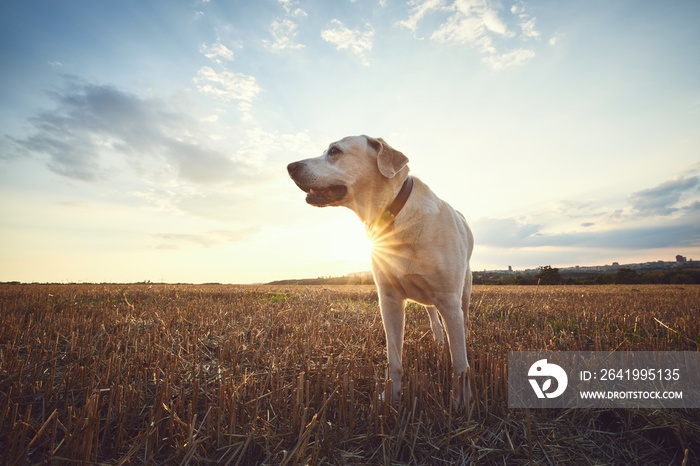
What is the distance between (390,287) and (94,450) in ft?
8.67

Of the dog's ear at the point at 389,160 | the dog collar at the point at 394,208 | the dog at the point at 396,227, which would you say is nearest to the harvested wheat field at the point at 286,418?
the dog at the point at 396,227

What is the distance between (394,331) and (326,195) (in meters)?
1.64

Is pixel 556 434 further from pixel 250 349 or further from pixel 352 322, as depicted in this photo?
pixel 352 322

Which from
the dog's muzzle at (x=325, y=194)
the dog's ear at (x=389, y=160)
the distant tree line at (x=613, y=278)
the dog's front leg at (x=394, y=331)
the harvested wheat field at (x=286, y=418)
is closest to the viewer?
the harvested wheat field at (x=286, y=418)

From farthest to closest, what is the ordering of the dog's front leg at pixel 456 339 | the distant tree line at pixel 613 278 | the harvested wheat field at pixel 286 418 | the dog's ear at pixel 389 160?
the distant tree line at pixel 613 278 < the dog's ear at pixel 389 160 < the dog's front leg at pixel 456 339 < the harvested wheat field at pixel 286 418

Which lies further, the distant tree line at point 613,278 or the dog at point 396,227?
the distant tree line at point 613,278

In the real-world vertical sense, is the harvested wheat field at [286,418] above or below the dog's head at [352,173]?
below

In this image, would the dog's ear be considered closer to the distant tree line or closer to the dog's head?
the dog's head

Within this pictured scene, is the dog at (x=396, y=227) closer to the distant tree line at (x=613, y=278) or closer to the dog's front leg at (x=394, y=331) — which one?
the dog's front leg at (x=394, y=331)

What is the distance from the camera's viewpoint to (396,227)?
343cm

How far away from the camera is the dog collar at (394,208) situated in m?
3.48

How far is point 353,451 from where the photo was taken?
2.19m

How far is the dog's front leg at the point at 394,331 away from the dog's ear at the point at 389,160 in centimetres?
132

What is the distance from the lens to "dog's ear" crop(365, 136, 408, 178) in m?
3.48
